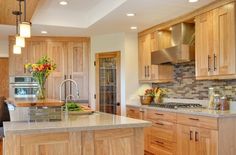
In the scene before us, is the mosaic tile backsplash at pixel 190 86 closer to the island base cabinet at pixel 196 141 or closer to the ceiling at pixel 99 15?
the island base cabinet at pixel 196 141

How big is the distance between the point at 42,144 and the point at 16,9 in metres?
2.77

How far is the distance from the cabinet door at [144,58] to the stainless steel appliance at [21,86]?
2.51 meters

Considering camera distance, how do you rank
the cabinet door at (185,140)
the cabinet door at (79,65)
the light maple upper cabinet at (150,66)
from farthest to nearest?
the cabinet door at (79,65), the light maple upper cabinet at (150,66), the cabinet door at (185,140)


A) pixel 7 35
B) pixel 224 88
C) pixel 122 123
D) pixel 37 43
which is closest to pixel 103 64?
pixel 37 43

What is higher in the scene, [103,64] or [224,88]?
[103,64]

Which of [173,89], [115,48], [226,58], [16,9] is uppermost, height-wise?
[16,9]

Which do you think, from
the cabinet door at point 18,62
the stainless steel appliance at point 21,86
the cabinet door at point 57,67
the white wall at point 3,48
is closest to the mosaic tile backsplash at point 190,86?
the cabinet door at point 57,67

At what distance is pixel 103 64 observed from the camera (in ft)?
21.6

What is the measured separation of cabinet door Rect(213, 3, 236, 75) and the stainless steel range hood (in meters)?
0.64

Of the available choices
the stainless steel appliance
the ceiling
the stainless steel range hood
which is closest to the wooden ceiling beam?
the ceiling

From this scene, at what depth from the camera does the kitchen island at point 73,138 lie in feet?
7.90

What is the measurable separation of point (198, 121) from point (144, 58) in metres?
2.45

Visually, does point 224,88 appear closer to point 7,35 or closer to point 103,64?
point 103,64

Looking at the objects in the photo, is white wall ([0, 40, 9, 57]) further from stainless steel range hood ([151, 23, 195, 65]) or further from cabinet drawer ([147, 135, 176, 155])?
cabinet drawer ([147, 135, 176, 155])
